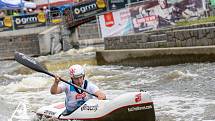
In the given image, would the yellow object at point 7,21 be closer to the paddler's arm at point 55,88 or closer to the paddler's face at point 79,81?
the paddler's arm at point 55,88

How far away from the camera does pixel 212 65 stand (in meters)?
16.5

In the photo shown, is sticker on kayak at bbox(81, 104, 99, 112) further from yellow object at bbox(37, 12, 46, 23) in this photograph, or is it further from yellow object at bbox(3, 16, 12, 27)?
yellow object at bbox(3, 16, 12, 27)

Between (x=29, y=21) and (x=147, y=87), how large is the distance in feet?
59.8

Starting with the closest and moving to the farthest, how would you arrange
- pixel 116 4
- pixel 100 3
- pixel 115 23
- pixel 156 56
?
pixel 156 56
pixel 115 23
pixel 116 4
pixel 100 3

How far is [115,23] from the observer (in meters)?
25.5

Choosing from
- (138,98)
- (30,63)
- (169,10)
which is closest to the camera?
(138,98)

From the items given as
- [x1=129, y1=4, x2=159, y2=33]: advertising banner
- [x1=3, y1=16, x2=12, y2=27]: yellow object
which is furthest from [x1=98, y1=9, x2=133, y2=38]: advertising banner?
[x1=3, y1=16, x2=12, y2=27]: yellow object

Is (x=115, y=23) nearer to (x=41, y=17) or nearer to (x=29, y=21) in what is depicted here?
(x=41, y=17)

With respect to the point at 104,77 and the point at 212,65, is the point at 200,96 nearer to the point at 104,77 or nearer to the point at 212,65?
the point at 212,65

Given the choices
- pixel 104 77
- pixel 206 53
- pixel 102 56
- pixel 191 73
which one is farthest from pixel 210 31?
pixel 102 56

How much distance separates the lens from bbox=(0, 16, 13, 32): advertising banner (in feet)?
105

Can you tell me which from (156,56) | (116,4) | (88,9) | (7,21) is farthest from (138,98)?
(7,21)

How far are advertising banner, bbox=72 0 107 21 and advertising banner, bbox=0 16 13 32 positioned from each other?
4527mm

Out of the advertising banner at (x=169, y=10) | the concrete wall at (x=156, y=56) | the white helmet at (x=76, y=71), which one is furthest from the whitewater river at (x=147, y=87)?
the advertising banner at (x=169, y=10)
